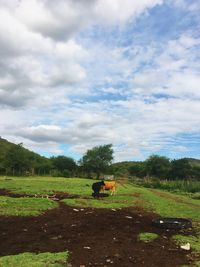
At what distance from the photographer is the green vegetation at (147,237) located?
13.8 metres

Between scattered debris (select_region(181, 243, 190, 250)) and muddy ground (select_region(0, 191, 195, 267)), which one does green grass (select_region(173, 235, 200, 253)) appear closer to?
scattered debris (select_region(181, 243, 190, 250))

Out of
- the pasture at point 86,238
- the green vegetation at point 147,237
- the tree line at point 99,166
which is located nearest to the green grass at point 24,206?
the pasture at point 86,238

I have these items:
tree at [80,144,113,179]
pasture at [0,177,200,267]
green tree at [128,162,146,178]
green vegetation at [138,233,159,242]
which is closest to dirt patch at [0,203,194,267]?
pasture at [0,177,200,267]

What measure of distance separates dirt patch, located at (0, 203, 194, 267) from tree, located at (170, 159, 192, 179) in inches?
3767

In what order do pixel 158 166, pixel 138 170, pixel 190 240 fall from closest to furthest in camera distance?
pixel 190 240, pixel 158 166, pixel 138 170

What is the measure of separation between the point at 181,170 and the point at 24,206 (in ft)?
315

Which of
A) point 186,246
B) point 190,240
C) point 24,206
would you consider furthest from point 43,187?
point 186,246

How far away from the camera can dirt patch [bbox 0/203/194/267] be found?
36.7 feet

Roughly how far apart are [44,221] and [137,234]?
4.49 metres

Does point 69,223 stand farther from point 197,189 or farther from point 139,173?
point 139,173

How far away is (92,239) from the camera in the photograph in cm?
1349

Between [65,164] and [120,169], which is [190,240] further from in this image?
[120,169]

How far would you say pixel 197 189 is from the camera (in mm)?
56500

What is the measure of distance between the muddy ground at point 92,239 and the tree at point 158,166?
291 feet
